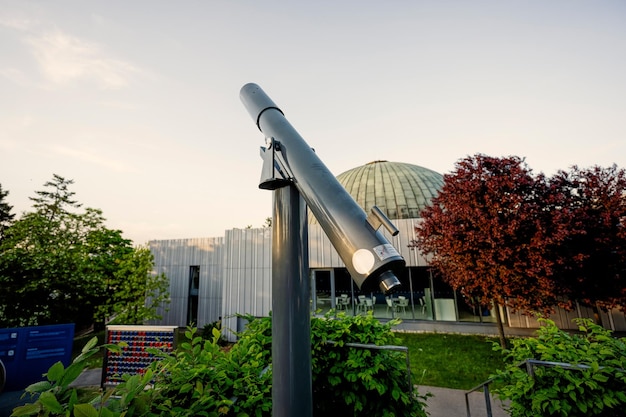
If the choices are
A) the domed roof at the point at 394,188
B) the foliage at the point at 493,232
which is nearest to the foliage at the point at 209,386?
the foliage at the point at 493,232

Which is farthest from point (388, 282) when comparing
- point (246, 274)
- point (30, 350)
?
point (246, 274)

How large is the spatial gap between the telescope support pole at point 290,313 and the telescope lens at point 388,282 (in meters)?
0.70

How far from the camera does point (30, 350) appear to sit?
874cm

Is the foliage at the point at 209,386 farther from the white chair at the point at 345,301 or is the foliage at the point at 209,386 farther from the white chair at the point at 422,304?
the white chair at the point at 345,301

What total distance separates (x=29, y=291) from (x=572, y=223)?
23.6 metres

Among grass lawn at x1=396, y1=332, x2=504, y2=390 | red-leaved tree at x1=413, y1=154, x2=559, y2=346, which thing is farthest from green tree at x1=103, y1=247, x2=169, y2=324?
red-leaved tree at x1=413, y1=154, x2=559, y2=346

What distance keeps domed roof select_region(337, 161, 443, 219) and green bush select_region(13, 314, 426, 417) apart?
15.9 meters

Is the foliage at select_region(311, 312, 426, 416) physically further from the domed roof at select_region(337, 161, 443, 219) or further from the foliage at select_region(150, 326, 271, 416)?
the domed roof at select_region(337, 161, 443, 219)

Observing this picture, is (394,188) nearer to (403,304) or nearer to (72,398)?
(403,304)

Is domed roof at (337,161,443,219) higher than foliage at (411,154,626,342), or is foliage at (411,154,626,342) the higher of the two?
domed roof at (337,161,443,219)

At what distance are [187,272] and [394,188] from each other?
56.1 feet

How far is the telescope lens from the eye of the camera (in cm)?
113

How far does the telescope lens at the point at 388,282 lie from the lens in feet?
3.72

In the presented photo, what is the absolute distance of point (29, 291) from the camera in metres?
13.2
